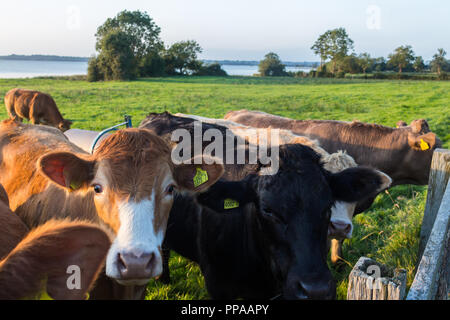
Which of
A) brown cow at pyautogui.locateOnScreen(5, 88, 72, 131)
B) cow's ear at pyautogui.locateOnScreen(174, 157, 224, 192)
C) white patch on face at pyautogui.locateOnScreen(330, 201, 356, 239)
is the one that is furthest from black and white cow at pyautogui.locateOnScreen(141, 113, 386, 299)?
brown cow at pyautogui.locateOnScreen(5, 88, 72, 131)

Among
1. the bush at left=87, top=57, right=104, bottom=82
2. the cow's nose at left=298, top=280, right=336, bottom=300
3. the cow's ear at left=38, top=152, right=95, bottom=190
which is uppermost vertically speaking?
the bush at left=87, top=57, right=104, bottom=82

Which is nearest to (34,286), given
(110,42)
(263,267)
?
(263,267)

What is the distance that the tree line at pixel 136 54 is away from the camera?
50469 millimetres

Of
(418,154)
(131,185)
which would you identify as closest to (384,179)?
(131,185)

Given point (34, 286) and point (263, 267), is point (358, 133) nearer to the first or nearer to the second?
point (263, 267)

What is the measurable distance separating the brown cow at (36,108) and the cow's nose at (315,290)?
1362 centimetres

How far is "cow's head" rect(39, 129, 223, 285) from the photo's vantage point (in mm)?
1979

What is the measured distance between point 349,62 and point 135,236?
78.5 metres

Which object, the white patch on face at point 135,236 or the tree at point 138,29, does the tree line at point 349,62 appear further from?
the white patch on face at point 135,236

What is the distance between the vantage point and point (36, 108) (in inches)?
595

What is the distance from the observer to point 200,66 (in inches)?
2761

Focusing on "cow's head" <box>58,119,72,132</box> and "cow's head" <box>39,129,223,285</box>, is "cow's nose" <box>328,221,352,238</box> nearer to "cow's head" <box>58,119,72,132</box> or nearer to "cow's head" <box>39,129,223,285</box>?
"cow's head" <box>39,129,223,285</box>

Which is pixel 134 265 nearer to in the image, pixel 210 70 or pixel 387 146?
pixel 387 146

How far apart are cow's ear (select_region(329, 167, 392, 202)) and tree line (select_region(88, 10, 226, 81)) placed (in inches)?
1991
